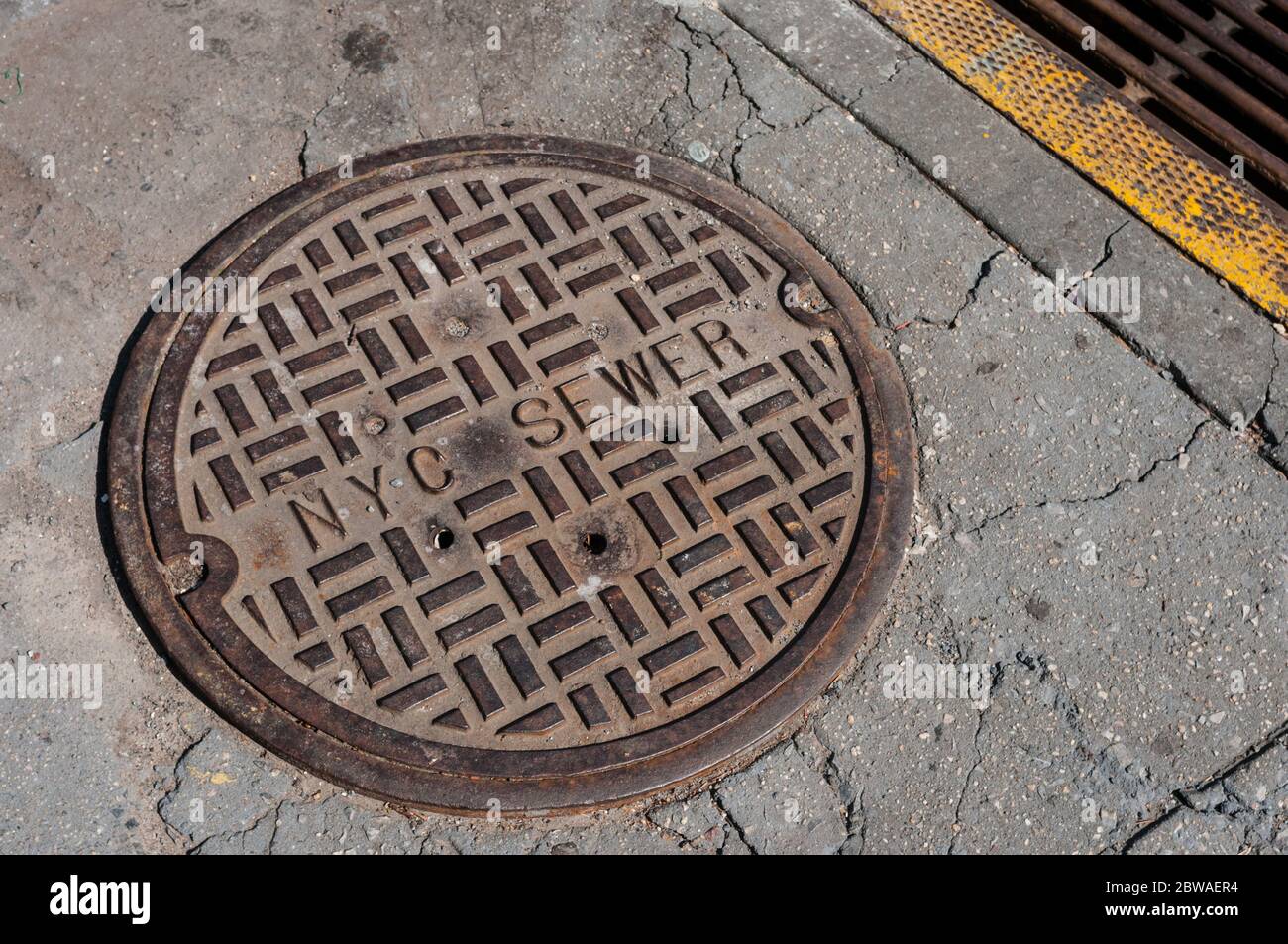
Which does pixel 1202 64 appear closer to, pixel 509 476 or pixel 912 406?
pixel 912 406

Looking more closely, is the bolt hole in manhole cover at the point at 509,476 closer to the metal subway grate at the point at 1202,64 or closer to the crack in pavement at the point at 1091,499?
the crack in pavement at the point at 1091,499

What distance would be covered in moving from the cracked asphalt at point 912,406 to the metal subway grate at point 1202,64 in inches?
17.3

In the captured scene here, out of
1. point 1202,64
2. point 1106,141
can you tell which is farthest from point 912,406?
point 1202,64

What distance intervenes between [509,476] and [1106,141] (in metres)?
2.04

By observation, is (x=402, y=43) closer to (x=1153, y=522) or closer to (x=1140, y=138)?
(x=1140, y=138)

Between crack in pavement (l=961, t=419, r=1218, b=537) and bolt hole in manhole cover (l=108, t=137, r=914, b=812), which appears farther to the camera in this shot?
crack in pavement (l=961, t=419, r=1218, b=537)

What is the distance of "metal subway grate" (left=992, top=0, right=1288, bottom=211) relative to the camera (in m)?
3.52

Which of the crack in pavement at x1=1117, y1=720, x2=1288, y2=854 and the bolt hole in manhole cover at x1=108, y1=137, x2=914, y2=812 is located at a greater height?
the bolt hole in manhole cover at x1=108, y1=137, x2=914, y2=812

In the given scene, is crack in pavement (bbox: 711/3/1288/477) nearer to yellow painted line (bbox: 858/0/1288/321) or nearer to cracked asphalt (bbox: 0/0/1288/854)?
cracked asphalt (bbox: 0/0/1288/854)

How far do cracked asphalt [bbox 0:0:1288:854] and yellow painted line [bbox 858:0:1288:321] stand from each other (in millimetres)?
76

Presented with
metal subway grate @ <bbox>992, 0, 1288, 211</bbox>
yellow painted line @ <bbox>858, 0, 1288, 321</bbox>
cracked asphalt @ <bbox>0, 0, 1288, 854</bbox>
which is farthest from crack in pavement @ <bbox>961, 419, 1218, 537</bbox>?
metal subway grate @ <bbox>992, 0, 1288, 211</bbox>

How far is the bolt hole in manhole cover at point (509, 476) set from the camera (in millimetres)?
2525

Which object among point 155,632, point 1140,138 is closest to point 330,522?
point 155,632

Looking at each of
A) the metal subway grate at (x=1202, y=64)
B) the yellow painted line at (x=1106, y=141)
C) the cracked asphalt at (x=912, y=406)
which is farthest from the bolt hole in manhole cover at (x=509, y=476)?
the metal subway grate at (x=1202, y=64)
